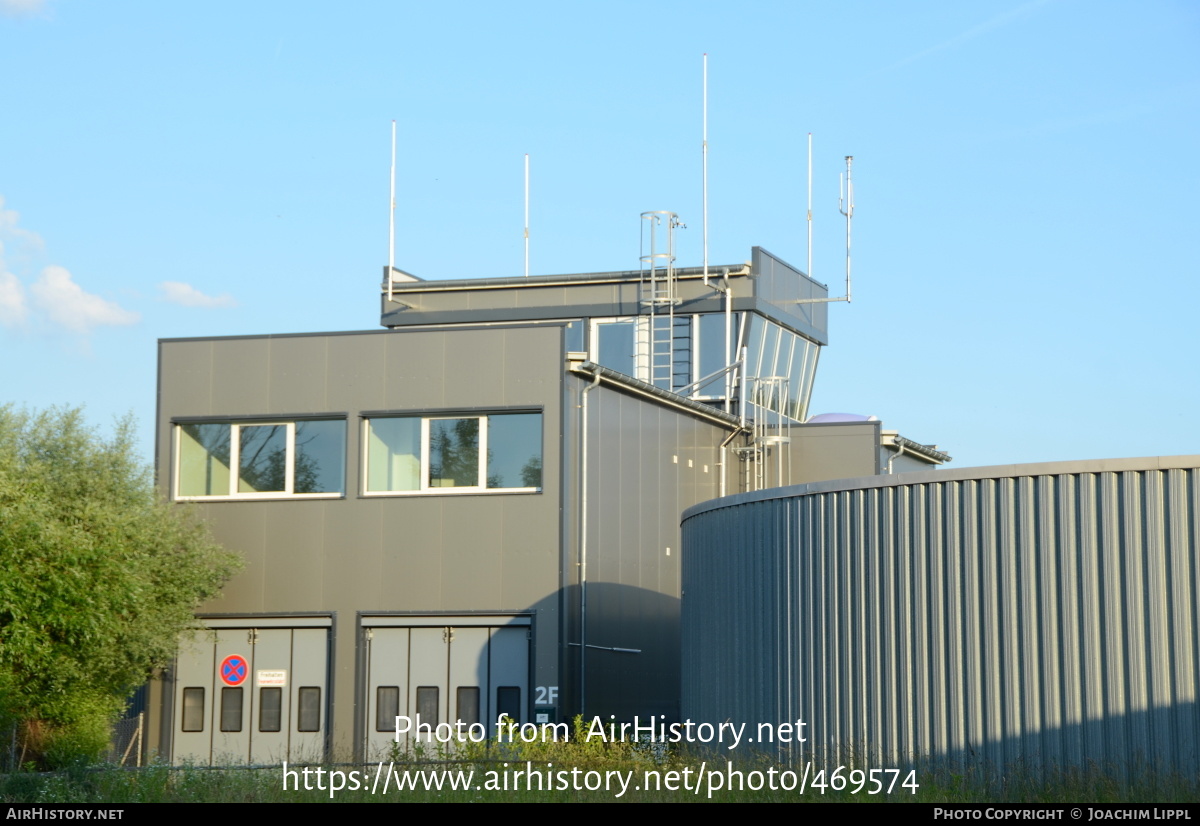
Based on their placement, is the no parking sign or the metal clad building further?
the no parking sign

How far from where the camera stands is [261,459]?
2553cm

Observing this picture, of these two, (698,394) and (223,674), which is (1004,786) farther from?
(698,394)

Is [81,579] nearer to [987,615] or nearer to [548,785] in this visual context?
[548,785]

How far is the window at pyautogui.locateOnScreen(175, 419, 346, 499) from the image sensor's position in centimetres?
2522

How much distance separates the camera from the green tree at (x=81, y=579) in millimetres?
21484

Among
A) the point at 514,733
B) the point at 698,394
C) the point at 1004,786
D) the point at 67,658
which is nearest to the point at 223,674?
the point at 67,658

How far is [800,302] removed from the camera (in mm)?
34812

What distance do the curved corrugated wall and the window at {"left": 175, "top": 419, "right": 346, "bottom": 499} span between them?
11390 mm

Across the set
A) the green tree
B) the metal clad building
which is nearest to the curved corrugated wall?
the metal clad building

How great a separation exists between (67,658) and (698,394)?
15.0 meters

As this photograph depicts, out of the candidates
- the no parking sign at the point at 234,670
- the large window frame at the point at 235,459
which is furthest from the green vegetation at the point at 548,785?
the large window frame at the point at 235,459

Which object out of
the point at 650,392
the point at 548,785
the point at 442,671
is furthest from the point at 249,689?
the point at 548,785

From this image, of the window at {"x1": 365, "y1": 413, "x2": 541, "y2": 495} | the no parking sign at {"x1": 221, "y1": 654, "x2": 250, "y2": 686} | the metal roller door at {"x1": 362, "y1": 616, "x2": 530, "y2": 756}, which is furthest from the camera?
the no parking sign at {"x1": 221, "y1": 654, "x2": 250, "y2": 686}

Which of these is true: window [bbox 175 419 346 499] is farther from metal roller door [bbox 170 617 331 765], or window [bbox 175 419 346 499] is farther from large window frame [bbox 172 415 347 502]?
metal roller door [bbox 170 617 331 765]
